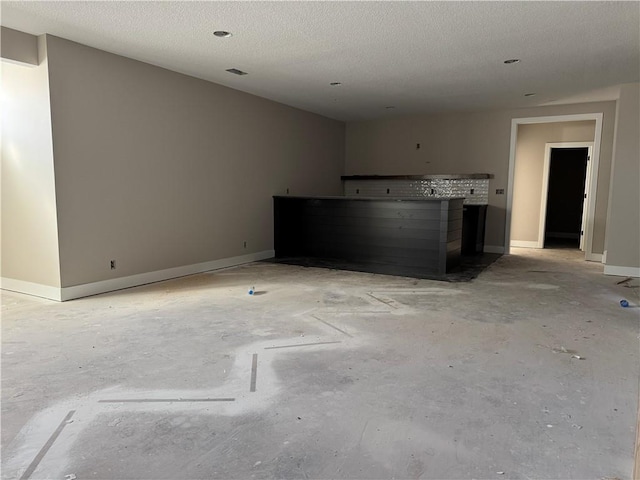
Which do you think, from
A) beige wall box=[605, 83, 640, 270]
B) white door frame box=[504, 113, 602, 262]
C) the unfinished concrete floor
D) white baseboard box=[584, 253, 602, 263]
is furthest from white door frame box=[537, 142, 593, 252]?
the unfinished concrete floor

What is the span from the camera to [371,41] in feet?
12.9

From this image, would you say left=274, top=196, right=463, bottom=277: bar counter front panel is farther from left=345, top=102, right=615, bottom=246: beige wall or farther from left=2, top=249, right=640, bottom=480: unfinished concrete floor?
left=345, top=102, right=615, bottom=246: beige wall

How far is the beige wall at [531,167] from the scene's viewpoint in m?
7.73

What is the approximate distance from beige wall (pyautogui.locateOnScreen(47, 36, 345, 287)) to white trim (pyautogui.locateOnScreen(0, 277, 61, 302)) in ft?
0.58

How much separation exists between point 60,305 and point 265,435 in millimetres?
3013

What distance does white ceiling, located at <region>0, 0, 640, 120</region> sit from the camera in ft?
10.6

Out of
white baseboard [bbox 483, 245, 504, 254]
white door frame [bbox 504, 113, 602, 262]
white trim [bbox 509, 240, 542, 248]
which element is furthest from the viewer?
white trim [bbox 509, 240, 542, 248]

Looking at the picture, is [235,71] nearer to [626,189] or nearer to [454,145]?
[454,145]

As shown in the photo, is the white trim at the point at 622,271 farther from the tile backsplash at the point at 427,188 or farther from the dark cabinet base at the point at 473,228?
the tile backsplash at the point at 427,188

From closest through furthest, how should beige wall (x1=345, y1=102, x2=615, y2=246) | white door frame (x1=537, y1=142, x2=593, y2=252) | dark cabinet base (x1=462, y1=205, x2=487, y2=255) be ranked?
beige wall (x1=345, y1=102, x2=615, y2=246)
dark cabinet base (x1=462, y1=205, x2=487, y2=255)
white door frame (x1=537, y1=142, x2=593, y2=252)

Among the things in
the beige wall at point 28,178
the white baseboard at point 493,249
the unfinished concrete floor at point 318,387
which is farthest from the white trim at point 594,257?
the beige wall at point 28,178

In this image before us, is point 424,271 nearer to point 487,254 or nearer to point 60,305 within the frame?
point 487,254

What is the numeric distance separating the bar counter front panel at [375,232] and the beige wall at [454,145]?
1.96 metres

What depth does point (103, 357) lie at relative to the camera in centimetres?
281
